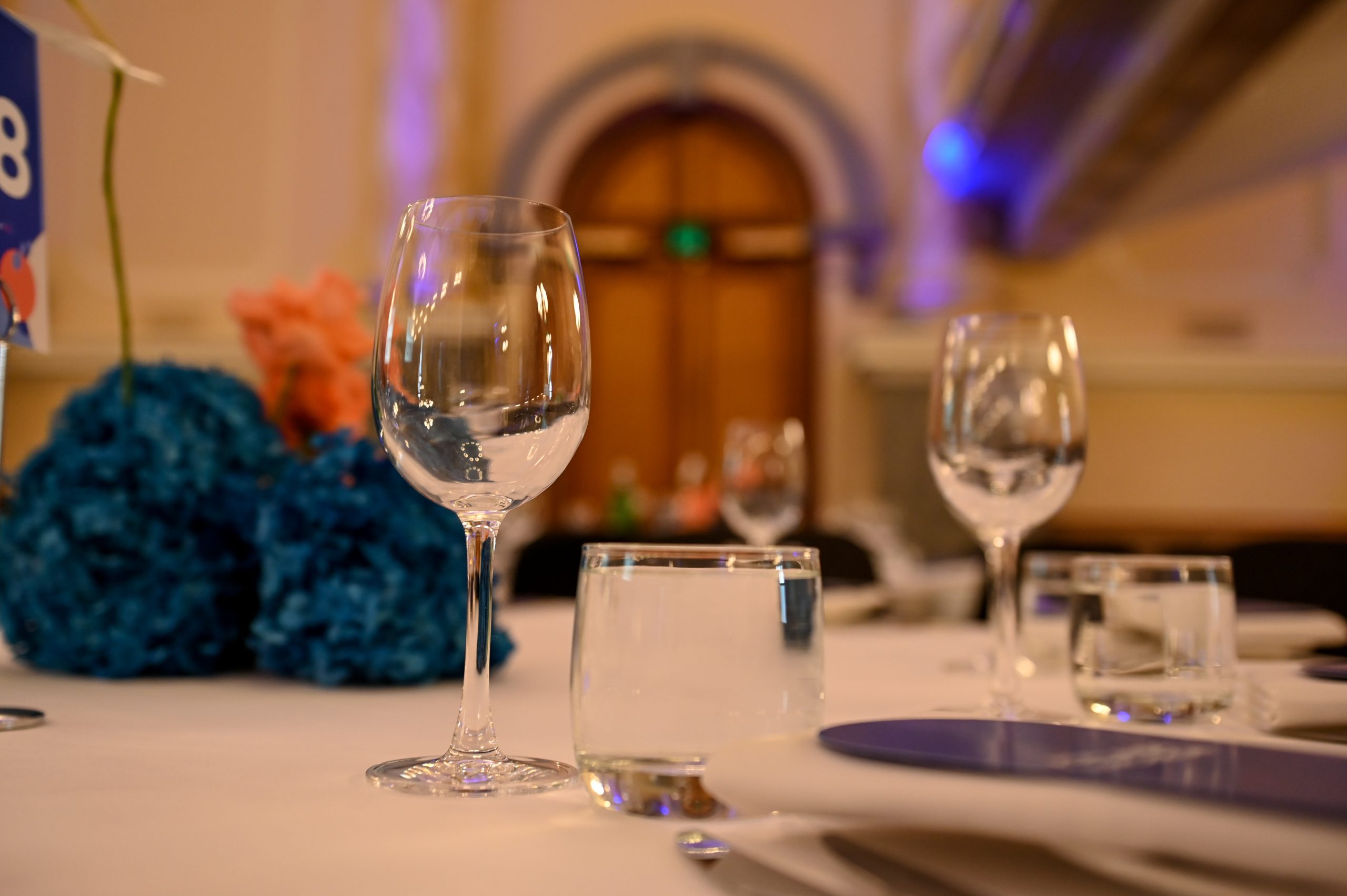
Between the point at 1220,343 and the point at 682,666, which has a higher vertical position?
the point at 1220,343

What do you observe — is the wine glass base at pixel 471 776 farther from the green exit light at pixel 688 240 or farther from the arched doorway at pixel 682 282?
the green exit light at pixel 688 240

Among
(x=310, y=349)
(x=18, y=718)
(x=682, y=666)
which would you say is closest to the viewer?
(x=682, y=666)

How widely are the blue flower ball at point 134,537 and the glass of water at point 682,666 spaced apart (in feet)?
1.59

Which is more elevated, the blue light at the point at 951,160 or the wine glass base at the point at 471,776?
the blue light at the point at 951,160

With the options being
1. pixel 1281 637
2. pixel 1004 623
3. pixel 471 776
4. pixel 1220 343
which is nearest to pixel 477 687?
pixel 471 776

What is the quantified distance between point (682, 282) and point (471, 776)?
673 centimetres

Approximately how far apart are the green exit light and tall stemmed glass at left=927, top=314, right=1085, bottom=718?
20.9 feet

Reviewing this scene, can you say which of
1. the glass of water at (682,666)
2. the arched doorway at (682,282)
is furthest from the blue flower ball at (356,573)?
the arched doorway at (682,282)

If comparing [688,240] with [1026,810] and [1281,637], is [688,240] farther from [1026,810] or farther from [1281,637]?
[1026,810]

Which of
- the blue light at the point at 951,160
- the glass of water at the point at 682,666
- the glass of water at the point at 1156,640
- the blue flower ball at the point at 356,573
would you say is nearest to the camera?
the glass of water at the point at 682,666

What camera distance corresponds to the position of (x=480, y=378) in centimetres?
56

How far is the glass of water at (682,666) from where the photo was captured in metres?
0.46

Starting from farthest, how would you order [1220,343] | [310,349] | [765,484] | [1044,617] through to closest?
1. [1220,343]
2. [765,484]
3. [1044,617]
4. [310,349]

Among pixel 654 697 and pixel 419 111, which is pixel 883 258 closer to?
pixel 419 111
